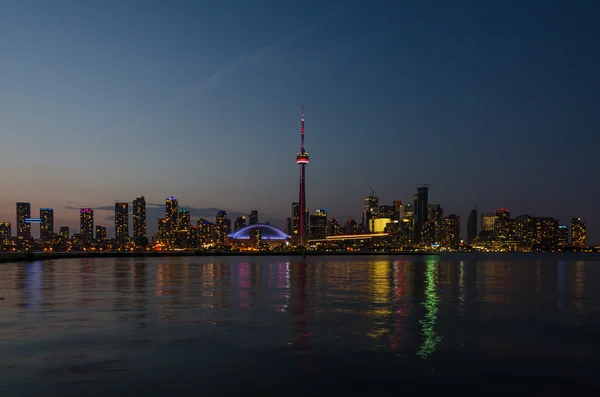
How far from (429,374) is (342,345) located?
15.8ft

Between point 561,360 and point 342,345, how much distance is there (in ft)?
25.3

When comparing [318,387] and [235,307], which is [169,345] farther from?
[235,307]

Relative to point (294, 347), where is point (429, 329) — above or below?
below

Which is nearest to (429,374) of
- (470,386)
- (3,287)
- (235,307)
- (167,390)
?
(470,386)

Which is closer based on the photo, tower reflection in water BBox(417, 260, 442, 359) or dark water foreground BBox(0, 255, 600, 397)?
dark water foreground BBox(0, 255, 600, 397)

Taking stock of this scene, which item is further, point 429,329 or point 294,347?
→ point 429,329

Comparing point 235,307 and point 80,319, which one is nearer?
point 80,319

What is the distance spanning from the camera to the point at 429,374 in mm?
15969

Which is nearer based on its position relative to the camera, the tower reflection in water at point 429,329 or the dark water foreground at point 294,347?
the dark water foreground at point 294,347

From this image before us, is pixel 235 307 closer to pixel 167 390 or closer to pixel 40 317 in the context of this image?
pixel 40 317

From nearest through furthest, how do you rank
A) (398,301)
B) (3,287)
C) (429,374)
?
(429,374) → (398,301) → (3,287)

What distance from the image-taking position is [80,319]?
87.3 ft

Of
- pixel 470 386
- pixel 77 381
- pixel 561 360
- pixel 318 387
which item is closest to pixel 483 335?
pixel 561 360

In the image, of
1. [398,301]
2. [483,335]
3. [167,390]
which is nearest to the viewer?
[167,390]
